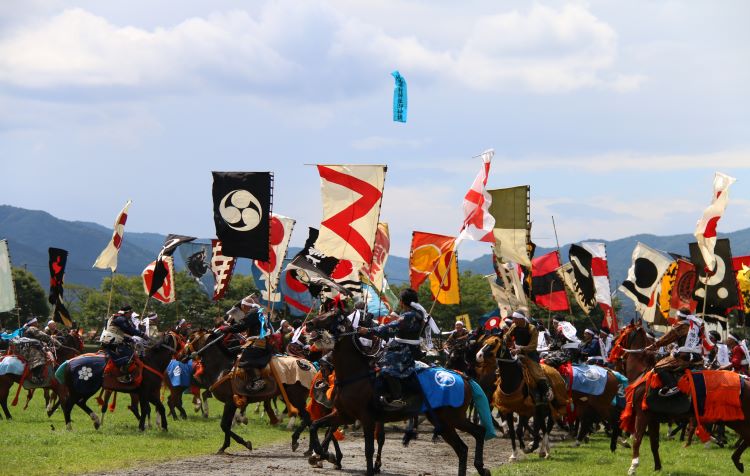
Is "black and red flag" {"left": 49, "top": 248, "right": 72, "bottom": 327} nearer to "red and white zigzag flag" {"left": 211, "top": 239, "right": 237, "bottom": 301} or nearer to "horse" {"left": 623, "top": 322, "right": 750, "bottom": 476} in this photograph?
"red and white zigzag flag" {"left": 211, "top": 239, "right": 237, "bottom": 301}

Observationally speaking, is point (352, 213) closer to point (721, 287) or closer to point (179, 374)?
point (179, 374)

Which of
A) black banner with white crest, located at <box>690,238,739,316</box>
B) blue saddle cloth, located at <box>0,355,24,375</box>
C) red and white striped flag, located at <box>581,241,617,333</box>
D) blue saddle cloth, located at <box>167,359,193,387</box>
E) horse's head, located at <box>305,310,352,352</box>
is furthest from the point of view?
red and white striped flag, located at <box>581,241,617,333</box>

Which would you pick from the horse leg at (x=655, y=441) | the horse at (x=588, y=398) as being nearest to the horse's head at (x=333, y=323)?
the horse leg at (x=655, y=441)

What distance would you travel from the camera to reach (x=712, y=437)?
25344 millimetres

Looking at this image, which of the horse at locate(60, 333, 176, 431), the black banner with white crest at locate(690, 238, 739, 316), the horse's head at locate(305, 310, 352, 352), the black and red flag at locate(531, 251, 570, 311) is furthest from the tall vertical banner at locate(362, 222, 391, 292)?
the horse's head at locate(305, 310, 352, 352)

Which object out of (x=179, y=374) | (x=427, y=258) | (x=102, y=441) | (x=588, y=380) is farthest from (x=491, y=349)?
(x=427, y=258)

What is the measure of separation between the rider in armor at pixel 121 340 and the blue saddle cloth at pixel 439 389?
33.1 feet

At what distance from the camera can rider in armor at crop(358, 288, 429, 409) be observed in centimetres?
1788

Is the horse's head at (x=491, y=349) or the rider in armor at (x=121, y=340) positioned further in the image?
the rider in armor at (x=121, y=340)

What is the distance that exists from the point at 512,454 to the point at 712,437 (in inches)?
238

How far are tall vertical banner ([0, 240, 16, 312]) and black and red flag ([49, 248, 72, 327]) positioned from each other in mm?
1578

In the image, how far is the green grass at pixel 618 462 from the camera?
1931cm

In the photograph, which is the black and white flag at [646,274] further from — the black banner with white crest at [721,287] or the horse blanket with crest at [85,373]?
the horse blanket with crest at [85,373]

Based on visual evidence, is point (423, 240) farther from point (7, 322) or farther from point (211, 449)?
point (7, 322)
